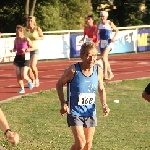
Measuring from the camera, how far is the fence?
25000mm

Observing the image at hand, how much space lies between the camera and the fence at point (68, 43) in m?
25.0

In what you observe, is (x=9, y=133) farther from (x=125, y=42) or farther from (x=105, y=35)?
(x=125, y=42)

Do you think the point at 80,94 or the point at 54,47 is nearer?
the point at 80,94

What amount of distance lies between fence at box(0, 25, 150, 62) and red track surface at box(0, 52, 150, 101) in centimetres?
42

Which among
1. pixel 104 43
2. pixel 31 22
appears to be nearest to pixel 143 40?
pixel 104 43

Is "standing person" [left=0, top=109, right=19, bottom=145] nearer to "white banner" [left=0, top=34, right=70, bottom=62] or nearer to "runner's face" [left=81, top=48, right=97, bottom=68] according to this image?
"runner's face" [left=81, top=48, right=97, bottom=68]

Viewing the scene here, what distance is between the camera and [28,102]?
14383 mm

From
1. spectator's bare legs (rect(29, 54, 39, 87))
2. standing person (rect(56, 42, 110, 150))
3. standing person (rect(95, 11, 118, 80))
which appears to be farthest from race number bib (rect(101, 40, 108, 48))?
standing person (rect(56, 42, 110, 150))

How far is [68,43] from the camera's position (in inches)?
1065

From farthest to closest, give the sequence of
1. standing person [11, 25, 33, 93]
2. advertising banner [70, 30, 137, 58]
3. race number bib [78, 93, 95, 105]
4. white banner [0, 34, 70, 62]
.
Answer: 1. advertising banner [70, 30, 137, 58]
2. white banner [0, 34, 70, 62]
3. standing person [11, 25, 33, 93]
4. race number bib [78, 93, 95, 105]

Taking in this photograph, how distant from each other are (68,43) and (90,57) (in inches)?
759

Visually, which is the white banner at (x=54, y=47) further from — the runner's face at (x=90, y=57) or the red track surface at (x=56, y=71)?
the runner's face at (x=90, y=57)

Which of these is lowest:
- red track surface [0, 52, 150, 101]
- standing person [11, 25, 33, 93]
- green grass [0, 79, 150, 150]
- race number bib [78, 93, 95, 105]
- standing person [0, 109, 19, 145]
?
red track surface [0, 52, 150, 101]

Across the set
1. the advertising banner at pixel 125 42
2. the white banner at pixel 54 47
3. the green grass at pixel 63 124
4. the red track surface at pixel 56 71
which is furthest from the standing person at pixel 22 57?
the advertising banner at pixel 125 42
